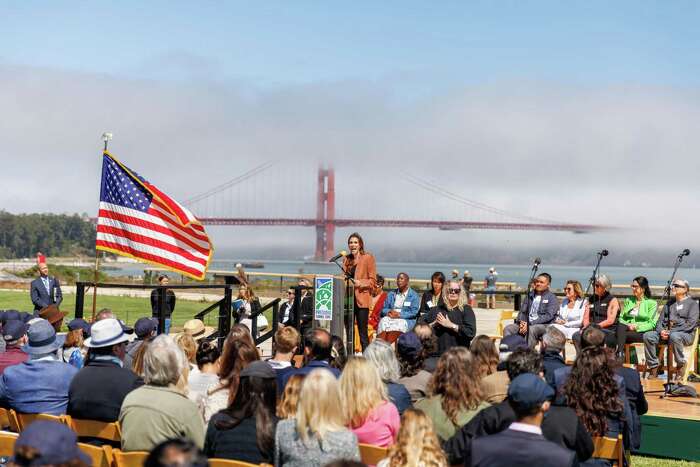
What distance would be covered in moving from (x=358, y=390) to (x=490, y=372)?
151 cm

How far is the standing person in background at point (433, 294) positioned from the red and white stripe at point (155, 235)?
2.61 metres

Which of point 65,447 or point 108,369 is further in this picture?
point 108,369

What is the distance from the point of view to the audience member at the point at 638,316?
33.6 feet

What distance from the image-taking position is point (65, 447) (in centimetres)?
276

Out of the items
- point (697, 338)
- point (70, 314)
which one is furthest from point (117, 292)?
point (697, 338)

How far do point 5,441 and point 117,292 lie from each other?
26459mm

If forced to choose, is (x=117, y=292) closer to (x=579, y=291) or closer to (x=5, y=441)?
(x=579, y=291)

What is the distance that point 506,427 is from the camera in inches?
173

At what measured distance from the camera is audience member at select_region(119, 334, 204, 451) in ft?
14.9

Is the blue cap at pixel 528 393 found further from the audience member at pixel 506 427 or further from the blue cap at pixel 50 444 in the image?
the blue cap at pixel 50 444

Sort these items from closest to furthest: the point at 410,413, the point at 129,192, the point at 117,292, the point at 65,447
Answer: the point at 65,447 < the point at 410,413 < the point at 129,192 < the point at 117,292

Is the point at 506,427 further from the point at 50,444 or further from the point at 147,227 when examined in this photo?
the point at 147,227

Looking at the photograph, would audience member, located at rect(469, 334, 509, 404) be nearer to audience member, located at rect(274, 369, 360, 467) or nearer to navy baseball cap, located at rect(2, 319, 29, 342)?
Result: audience member, located at rect(274, 369, 360, 467)

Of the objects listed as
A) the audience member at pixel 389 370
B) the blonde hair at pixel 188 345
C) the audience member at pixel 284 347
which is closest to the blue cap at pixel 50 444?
the audience member at pixel 389 370
